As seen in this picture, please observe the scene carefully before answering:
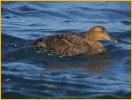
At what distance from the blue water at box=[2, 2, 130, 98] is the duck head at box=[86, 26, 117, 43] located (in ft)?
0.70

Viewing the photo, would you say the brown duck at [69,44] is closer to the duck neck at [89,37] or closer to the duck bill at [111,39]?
the duck bill at [111,39]

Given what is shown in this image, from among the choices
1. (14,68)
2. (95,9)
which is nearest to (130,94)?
(14,68)

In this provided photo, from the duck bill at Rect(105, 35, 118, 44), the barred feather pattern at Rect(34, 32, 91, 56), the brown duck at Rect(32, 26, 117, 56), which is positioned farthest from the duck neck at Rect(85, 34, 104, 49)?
the barred feather pattern at Rect(34, 32, 91, 56)

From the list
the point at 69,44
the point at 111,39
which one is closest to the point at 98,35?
the point at 111,39

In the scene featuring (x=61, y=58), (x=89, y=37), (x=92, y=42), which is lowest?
(x=61, y=58)

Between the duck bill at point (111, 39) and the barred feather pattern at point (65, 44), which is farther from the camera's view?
the duck bill at point (111, 39)

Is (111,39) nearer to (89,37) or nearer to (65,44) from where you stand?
(89,37)

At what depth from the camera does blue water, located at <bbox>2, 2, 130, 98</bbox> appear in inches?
428

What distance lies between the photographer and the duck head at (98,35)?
14.9 metres

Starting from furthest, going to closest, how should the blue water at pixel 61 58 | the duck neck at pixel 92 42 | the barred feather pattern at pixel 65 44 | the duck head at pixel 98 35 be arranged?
the duck head at pixel 98 35 → the duck neck at pixel 92 42 → the barred feather pattern at pixel 65 44 → the blue water at pixel 61 58

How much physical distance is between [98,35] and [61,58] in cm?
194

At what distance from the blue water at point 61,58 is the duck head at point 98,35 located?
212 mm

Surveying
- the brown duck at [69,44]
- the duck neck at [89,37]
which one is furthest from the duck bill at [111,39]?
the duck neck at [89,37]

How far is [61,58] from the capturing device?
44.4 feet
